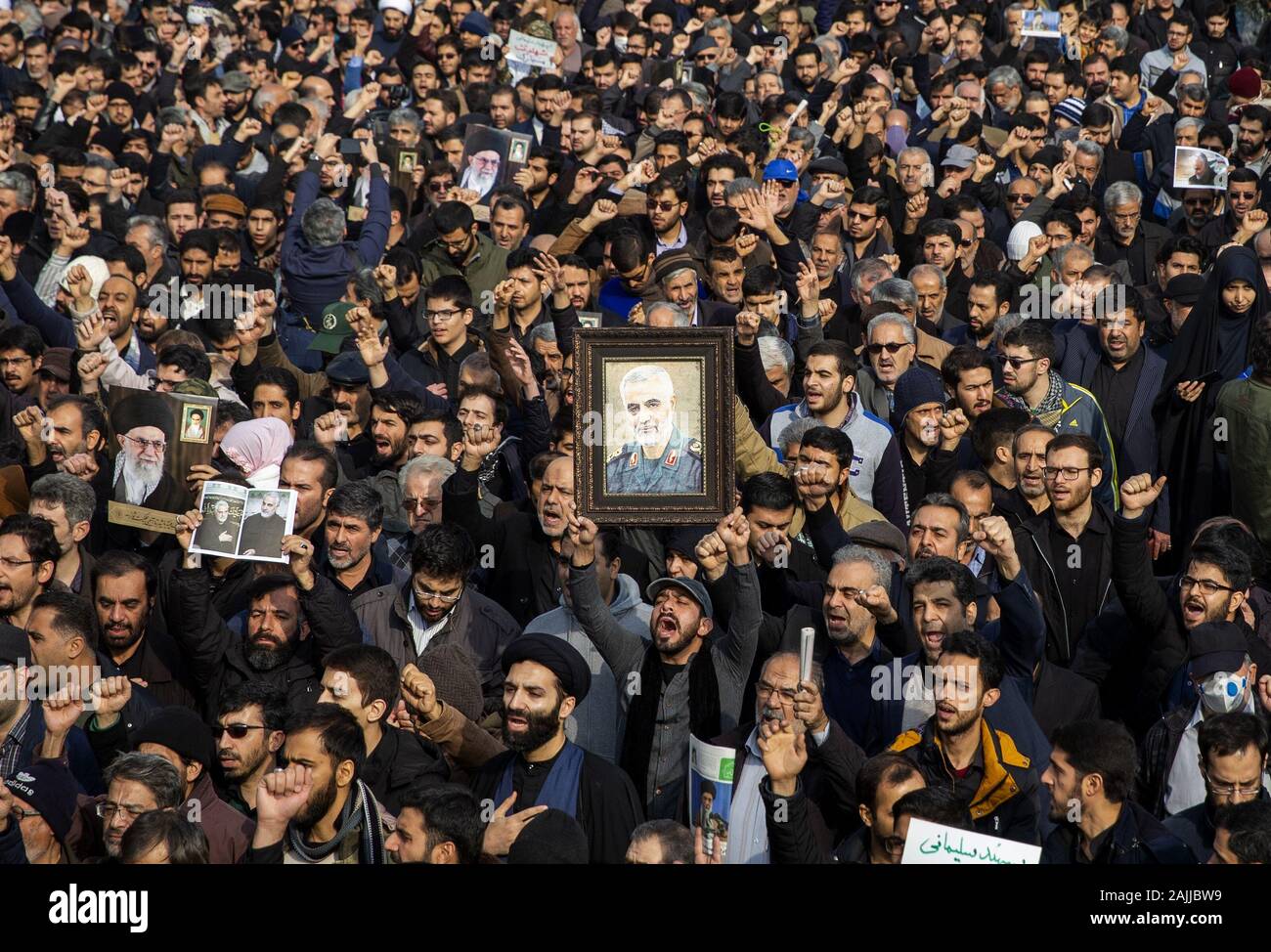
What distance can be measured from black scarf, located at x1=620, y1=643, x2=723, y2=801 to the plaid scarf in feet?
10.6

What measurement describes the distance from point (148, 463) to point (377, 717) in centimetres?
249

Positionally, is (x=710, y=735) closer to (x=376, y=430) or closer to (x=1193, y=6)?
(x=376, y=430)

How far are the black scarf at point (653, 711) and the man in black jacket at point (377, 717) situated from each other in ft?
2.48

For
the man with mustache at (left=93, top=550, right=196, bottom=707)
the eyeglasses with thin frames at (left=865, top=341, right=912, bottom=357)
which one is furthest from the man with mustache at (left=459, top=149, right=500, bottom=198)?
the man with mustache at (left=93, top=550, right=196, bottom=707)

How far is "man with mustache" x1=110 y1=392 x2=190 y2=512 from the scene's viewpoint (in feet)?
31.1

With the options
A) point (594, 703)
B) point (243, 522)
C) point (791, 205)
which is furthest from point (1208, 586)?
point (791, 205)

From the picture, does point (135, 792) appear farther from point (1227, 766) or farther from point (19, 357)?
point (19, 357)

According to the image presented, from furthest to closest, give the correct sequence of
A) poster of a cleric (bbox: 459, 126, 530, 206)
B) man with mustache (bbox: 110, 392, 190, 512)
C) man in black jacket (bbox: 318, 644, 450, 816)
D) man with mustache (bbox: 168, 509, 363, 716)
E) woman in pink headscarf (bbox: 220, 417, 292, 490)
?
1. poster of a cleric (bbox: 459, 126, 530, 206)
2. woman in pink headscarf (bbox: 220, 417, 292, 490)
3. man with mustache (bbox: 110, 392, 190, 512)
4. man with mustache (bbox: 168, 509, 363, 716)
5. man in black jacket (bbox: 318, 644, 450, 816)

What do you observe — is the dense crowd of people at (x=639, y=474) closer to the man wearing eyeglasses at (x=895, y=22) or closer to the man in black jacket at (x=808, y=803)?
the man in black jacket at (x=808, y=803)

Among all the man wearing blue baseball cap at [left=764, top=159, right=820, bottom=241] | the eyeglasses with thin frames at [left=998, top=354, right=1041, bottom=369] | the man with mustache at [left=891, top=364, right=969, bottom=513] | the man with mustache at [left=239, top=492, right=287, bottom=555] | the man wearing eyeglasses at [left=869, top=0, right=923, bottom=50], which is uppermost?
the man wearing eyeglasses at [left=869, top=0, right=923, bottom=50]

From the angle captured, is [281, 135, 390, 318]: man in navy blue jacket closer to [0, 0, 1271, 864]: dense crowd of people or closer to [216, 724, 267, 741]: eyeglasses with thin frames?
[0, 0, 1271, 864]: dense crowd of people

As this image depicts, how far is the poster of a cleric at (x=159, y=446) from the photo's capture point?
951cm

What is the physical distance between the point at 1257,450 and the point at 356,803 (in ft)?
16.6

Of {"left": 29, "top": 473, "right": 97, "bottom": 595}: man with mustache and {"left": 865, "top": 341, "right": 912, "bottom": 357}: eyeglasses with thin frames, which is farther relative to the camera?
{"left": 865, "top": 341, "right": 912, "bottom": 357}: eyeglasses with thin frames
